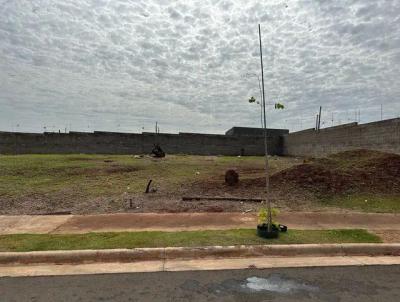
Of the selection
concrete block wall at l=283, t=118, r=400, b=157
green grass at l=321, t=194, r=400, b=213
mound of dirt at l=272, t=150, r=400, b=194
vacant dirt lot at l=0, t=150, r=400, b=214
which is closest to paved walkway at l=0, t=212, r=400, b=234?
green grass at l=321, t=194, r=400, b=213

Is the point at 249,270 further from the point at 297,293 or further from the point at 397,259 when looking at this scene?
the point at 397,259

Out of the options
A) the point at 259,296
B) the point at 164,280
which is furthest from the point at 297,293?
the point at 164,280

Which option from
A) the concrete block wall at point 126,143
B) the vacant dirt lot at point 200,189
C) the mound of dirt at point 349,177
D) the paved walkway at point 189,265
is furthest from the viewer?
the concrete block wall at point 126,143

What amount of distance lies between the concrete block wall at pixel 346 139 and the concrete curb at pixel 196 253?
12.8m

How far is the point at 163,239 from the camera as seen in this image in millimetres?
7383

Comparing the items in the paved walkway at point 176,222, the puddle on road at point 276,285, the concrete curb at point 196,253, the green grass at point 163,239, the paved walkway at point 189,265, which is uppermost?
the paved walkway at point 176,222

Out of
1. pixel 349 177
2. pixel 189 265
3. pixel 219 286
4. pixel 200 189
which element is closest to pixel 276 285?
pixel 219 286

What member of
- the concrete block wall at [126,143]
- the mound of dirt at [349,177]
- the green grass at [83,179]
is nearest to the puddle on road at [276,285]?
the mound of dirt at [349,177]

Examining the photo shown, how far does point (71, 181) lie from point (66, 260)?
9996mm

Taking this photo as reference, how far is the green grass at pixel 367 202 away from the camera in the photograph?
442 inches

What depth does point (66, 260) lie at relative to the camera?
6.40m

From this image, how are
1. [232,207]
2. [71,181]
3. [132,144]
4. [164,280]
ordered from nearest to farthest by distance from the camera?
[164,280] < [232,207] < [71,181] < [132,144]

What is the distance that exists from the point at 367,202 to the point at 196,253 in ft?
23.9

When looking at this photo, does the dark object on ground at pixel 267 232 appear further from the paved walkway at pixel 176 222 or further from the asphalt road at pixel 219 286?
the asphalt road at pixel 219 286
